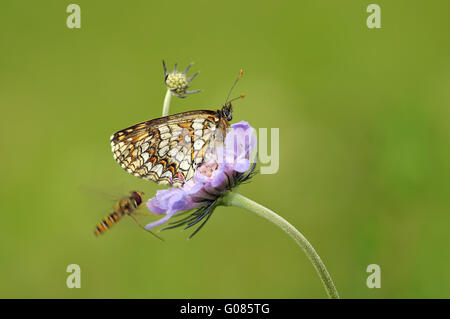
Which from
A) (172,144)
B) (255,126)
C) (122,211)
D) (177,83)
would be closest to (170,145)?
(172,144)

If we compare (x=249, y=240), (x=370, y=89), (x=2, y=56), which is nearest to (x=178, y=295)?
(x=249, y=240)

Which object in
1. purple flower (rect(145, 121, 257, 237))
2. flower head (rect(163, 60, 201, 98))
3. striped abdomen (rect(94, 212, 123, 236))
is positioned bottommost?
striped abdomen (rect(94, 212, 123, 236))

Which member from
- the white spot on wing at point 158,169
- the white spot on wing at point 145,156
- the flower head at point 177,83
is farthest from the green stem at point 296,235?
the flower head at point 177,83

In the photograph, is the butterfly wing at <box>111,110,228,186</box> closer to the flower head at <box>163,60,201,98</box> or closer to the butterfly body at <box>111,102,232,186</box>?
the butterfly body at <box>111,102,232,186</box>

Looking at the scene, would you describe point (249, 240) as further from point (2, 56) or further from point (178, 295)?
point (2, 56)

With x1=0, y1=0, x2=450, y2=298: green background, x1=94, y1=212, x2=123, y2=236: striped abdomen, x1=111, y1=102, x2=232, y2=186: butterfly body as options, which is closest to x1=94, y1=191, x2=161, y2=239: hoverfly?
x1=94, y1=212, x2=123, y2=236: striped abdomen

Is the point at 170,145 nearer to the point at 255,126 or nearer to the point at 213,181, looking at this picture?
the point at 213,181

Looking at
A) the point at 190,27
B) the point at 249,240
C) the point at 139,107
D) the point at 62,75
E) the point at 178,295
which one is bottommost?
the point at 178,295
